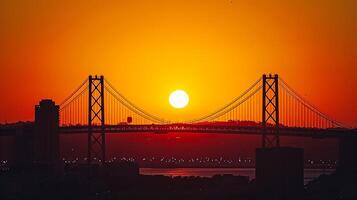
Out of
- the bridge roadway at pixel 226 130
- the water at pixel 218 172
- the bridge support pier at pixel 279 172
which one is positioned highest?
the bridge roadway at pixel 226 130

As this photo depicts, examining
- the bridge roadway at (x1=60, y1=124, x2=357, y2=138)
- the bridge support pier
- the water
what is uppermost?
the bridge roadway at (x1=60, y1=124, x2=357, y2=138)

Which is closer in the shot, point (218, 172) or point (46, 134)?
point (46, 134)

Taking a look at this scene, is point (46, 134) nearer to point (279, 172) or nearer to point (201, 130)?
point (201, 130)

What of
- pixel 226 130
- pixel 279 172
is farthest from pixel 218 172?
pixel 279 172

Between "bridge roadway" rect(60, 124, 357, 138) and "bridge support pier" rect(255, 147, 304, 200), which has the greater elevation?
"bridge roadway" rect(60, 124, 357, 138)

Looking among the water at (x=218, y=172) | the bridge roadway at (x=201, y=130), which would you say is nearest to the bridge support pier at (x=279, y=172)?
the bridge roadway at (x=201, y=130)

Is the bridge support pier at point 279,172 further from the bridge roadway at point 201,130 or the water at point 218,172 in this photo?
the water at point 218,172

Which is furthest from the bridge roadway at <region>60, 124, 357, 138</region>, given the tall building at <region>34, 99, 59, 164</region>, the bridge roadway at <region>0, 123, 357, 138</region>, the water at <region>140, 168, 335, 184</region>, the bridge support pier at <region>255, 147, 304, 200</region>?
the bridge support pier at <region>255, 147, 304, 200</region>

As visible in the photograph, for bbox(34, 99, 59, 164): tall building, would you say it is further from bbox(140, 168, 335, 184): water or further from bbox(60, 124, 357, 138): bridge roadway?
bbox(140, 168, 335, 184): water

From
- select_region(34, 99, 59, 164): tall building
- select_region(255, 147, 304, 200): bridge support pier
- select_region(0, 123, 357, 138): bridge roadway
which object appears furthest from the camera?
select_region(0, 123, 357, 138): bridge roadway
